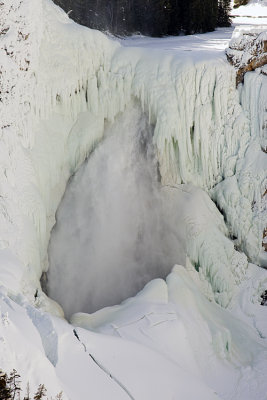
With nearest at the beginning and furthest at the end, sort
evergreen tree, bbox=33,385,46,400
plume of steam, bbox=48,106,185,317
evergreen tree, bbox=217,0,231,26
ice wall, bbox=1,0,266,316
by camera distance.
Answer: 1. evergreen tree, bbox=33,385,46,400
2. ice wall, bbox=1,0,266,316
3. plume of steam, bbox=48,106,185,317
4. evergreen tree, bbox=217,0,231,26

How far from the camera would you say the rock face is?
1358cm

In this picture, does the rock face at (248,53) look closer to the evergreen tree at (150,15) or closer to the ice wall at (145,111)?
the ice wall at (145,111)

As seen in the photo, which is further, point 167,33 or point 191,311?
point 167,33

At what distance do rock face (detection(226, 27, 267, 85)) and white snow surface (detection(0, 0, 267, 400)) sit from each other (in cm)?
18

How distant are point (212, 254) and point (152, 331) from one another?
301 cm

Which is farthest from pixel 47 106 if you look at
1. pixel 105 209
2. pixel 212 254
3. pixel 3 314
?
pixel 3 314

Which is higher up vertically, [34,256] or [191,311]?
[34,256]

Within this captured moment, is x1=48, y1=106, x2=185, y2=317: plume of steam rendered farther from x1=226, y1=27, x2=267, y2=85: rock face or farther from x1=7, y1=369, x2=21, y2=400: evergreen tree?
x1=7, y1=369, x2=21, y2=400: evergreen tree

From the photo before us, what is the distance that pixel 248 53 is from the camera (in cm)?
1356

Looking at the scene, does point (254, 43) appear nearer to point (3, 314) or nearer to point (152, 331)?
point (152, 331)

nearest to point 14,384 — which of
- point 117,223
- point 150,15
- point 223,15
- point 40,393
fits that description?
point 40,393

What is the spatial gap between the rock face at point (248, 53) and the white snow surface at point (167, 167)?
0.18m

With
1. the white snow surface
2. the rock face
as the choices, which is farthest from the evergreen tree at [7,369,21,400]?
the rock face

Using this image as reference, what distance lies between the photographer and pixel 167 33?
18578 mm
